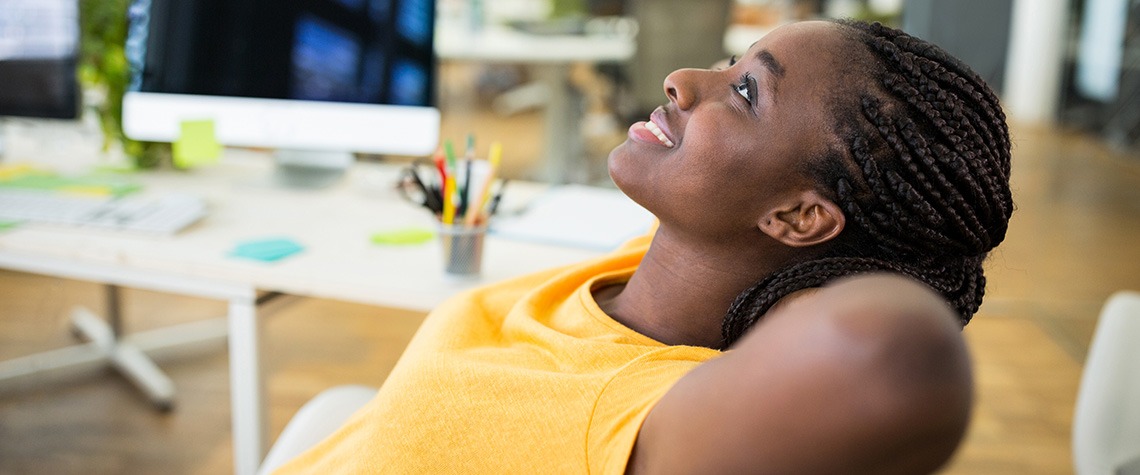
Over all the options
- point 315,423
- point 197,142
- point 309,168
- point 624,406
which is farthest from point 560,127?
point 624,406

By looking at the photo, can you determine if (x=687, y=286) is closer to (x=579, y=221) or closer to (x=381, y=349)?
(x=579, y=221)

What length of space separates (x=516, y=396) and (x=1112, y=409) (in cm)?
97

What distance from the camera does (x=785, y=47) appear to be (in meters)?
0.75

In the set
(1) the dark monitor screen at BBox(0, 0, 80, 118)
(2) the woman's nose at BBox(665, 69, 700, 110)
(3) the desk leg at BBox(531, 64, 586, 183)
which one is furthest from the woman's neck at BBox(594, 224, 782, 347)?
(3) the desk leg at BBox(531, 64, 586, 183)

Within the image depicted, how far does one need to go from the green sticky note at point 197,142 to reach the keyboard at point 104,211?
3.3 inches

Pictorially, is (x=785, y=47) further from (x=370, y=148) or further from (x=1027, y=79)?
(x=1027, y=79)

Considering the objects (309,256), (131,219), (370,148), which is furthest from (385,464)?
(370,148)

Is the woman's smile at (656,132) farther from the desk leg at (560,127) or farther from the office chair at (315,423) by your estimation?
the desk leg at (560,127)

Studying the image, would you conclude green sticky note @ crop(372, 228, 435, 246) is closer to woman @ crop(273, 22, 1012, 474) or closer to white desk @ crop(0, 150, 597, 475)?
white desk @ crop(0, 150, 597, 475)

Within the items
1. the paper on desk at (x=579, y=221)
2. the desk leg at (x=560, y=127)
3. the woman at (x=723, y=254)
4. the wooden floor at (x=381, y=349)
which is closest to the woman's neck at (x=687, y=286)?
the woman at (x=723, y=254)

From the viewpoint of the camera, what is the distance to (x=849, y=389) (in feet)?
1.39

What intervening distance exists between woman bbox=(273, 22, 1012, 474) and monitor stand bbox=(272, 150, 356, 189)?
104 cm

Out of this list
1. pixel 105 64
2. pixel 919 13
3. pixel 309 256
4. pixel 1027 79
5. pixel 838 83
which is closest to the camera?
pixel 838 83

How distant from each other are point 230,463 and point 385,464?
144 centimetres
